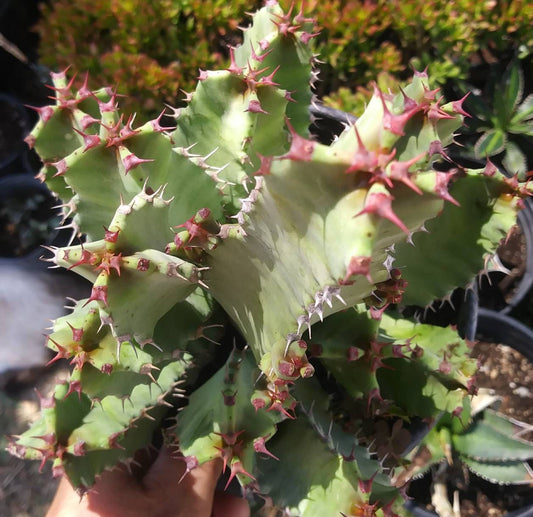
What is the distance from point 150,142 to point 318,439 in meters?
0.55

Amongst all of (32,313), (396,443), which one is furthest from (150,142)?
(32,313)

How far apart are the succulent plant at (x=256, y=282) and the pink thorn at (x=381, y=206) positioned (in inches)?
2.0

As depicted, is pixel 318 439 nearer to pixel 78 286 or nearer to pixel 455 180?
pixel 455 180

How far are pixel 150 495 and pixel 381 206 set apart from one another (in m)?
0.85

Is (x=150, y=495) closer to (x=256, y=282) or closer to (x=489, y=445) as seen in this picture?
(x=256, y=282)

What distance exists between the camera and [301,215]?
1.92 feet

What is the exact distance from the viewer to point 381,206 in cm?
47

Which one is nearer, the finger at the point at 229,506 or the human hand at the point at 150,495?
the human hand at the point at 150,495

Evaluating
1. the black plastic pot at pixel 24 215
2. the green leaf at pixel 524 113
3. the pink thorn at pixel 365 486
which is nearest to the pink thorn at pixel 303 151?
the pink thorn at pixel 365 486

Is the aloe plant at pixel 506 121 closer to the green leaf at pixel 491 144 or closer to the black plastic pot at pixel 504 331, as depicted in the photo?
the green leaf at pixel 491 144

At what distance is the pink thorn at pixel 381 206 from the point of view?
0.47 meters

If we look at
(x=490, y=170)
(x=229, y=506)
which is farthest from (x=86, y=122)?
(x=229, y=506)

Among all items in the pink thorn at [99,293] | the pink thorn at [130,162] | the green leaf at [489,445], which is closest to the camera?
the pink thorn at [99,293]

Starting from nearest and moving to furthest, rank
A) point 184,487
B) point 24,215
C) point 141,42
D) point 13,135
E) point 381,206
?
point 381,206
point 184,487
point 141,42
point 24,215
point 13,135
